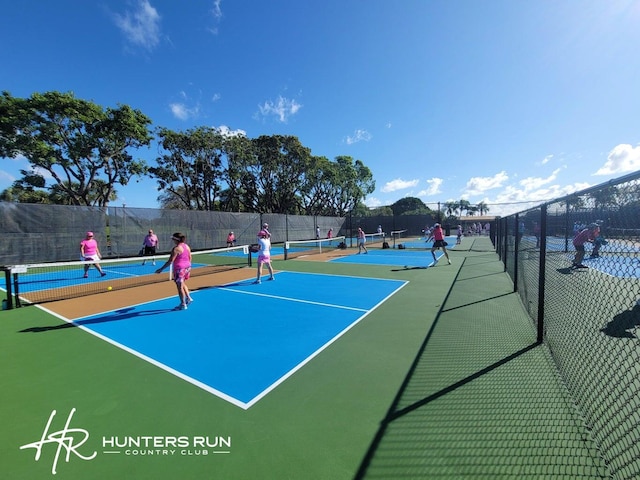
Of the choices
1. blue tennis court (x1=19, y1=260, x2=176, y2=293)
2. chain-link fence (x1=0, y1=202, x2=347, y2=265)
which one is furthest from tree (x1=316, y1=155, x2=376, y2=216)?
blue tennis court (x1=19, y1=260, x2=176, y2=293)

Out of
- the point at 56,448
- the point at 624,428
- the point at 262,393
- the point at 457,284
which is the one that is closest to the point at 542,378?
the point at 624,428

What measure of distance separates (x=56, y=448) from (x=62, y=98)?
997 inches

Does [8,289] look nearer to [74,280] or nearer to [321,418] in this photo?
[74,280]

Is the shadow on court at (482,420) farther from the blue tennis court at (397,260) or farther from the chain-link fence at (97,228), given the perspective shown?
the chain-link fence at (97,228)

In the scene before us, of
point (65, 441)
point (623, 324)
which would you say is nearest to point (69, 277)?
point (65, 441)

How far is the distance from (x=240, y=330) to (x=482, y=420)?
13.5 feet

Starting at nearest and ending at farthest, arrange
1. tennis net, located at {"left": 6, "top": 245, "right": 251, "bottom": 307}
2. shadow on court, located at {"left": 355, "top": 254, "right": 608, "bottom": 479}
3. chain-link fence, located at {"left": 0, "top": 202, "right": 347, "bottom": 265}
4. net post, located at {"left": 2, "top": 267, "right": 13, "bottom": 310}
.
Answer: shadow on court, located at {"left": 355, "top": 254, "right": 608, "bottom": 479}
net post, located at {"left": 2, "top": 267, "right": 13, "bottom": 310}
tennis net, located at {"left": 6, "top": 245, "right": 251, "bottom": 307}
chain-link fence, located at {"left": 0, "top": 202, "right": 347, "bottom": 265}

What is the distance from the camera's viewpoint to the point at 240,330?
18.6 ft

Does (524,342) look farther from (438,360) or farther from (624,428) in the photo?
(624,428)

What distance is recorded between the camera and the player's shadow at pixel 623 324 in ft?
16.0

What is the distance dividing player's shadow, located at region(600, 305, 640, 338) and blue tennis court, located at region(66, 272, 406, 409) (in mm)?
4147

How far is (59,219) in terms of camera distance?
15.8m

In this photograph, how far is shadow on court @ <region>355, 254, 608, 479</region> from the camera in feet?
8.13

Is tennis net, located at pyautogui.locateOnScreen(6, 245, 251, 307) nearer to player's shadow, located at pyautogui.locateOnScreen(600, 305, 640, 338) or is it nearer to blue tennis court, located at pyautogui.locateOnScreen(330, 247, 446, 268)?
blue tennis court, located at pyautogui.locateOnScreen(330, 247, 446, 268)
